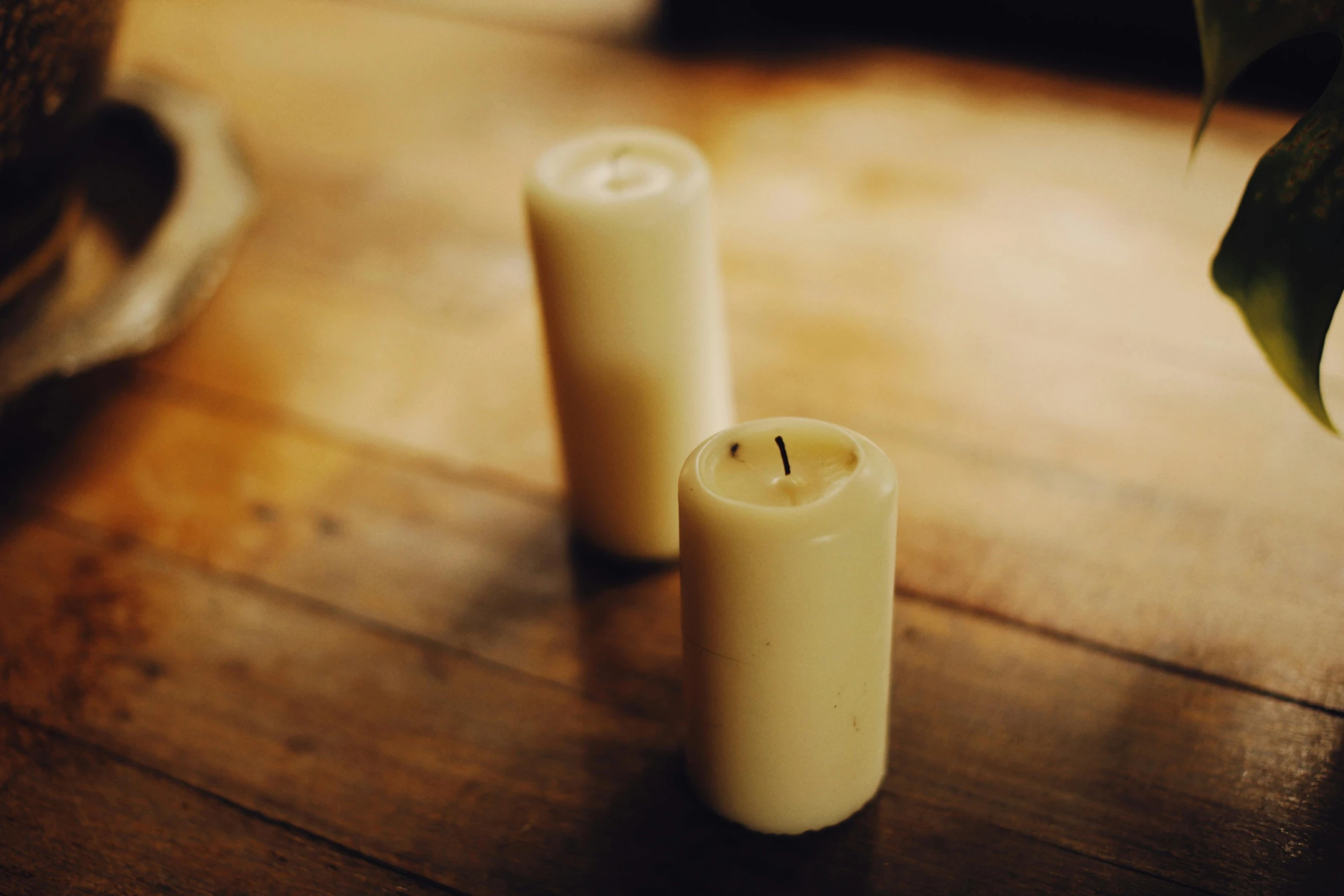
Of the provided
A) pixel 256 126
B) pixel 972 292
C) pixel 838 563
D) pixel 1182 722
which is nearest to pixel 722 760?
pixel 838 563

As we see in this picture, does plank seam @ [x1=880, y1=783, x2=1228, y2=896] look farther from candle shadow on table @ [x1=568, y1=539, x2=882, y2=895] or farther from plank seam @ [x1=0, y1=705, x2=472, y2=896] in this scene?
plank seam @ [x1=0, y1=705, x2=472, y2=896]

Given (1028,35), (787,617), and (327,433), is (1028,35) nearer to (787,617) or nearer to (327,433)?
(327,433)

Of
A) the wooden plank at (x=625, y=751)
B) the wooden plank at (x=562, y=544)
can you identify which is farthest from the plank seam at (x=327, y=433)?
the wooden plank at (x=625, y=751)

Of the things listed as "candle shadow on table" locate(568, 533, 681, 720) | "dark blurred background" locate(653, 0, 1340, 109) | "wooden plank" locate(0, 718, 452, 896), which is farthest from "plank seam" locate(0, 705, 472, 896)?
"dark blurred background" locate(653, 0, 1340, 109)

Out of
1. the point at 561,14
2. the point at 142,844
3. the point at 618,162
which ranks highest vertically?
the point at 618,162

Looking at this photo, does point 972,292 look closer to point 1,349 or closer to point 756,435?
point 756,435

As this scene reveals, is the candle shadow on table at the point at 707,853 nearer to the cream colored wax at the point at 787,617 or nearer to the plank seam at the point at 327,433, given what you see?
the cream colored wax at the point at 787,617

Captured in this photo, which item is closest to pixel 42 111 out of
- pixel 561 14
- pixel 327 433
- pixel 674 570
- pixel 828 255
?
pixel 327 433
